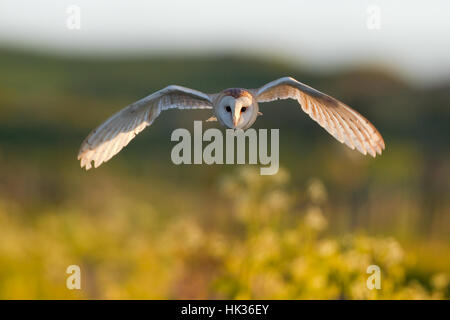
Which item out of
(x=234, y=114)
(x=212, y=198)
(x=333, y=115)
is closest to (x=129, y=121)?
(x=234, y=114)

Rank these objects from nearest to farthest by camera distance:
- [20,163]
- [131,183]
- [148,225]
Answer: [148,225] → [131,183] → [20,163]

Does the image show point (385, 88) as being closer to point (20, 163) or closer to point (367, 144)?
point (20, 163)

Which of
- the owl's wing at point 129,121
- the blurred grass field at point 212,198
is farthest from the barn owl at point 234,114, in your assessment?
the blurred grass field at point 212,198

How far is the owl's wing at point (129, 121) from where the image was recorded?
7.81 ft

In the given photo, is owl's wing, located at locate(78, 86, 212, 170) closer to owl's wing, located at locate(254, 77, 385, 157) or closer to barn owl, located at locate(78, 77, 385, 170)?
barn owl, located at locate(78, 77, 385, 170)

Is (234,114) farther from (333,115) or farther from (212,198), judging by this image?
(212,198)

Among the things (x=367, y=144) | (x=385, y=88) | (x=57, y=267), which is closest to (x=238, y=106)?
(x=367, y=144)

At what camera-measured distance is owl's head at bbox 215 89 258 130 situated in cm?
224

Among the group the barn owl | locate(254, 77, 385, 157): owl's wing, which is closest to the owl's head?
the barn owl

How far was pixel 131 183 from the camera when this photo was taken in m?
7.79

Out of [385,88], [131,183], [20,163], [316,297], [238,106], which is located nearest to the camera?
[238,106]

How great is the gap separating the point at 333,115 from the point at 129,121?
933 millimetres

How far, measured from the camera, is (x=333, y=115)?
2482mm
